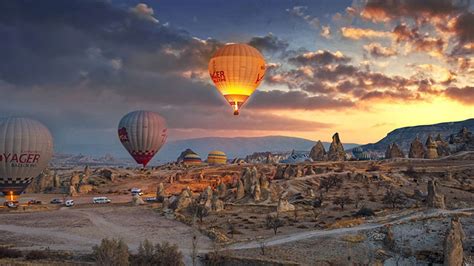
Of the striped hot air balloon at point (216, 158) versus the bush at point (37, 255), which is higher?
the striped hot air balloon at point (216, 158)

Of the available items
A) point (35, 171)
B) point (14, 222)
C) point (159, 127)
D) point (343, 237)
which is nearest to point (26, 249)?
point (14, 222)

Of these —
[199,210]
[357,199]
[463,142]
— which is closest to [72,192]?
[199,210]

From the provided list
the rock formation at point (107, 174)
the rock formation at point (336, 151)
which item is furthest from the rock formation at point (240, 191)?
the rock formation at point (336, 151)

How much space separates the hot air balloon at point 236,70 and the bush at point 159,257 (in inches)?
1942

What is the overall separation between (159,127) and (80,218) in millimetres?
→ 43572

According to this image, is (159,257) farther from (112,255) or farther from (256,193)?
(256,193)

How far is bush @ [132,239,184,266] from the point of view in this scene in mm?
31984

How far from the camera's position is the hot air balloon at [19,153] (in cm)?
6594

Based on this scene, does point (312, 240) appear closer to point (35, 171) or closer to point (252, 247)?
point (252, 247)

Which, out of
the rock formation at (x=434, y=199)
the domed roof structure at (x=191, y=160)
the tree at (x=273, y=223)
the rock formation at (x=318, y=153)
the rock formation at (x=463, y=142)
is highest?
the rock formation at (x=463, y=142)

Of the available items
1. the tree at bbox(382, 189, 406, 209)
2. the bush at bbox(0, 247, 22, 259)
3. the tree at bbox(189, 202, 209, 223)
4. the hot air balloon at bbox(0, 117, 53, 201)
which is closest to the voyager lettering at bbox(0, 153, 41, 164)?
the hot air balloon at bbox(0, 117, 53, 201)

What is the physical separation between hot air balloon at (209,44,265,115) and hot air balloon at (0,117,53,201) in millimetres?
31717

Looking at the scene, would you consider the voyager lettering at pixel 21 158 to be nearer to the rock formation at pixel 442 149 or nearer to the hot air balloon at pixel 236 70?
the hot air balloon at pixel 236 70

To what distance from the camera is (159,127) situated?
317ft
